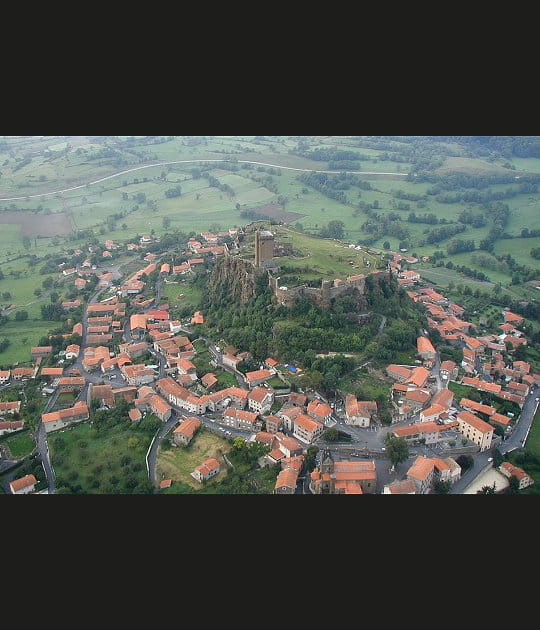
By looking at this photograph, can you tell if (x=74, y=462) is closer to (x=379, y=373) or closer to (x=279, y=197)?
(x=379, y=373)

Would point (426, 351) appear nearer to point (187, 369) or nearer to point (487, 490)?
point (487, 490)

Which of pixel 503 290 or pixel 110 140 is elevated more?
pixel 110 140

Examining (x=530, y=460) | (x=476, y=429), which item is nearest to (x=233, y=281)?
(x=476, y=429)

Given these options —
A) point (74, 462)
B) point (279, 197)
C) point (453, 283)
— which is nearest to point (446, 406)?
point (74, 462)

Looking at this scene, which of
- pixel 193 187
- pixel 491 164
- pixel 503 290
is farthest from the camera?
pixel 491 164

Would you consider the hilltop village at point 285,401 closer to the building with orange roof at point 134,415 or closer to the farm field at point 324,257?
the building with orange roof at point 134,415

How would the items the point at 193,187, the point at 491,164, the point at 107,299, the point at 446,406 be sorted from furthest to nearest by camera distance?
1. the point at 491,164
2. the point at 193,187
3. the point at 107,299
4. the point at 446,406

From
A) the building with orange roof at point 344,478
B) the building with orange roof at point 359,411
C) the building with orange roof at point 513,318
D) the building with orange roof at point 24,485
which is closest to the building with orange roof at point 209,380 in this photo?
the building with orange roof at point 359,411
